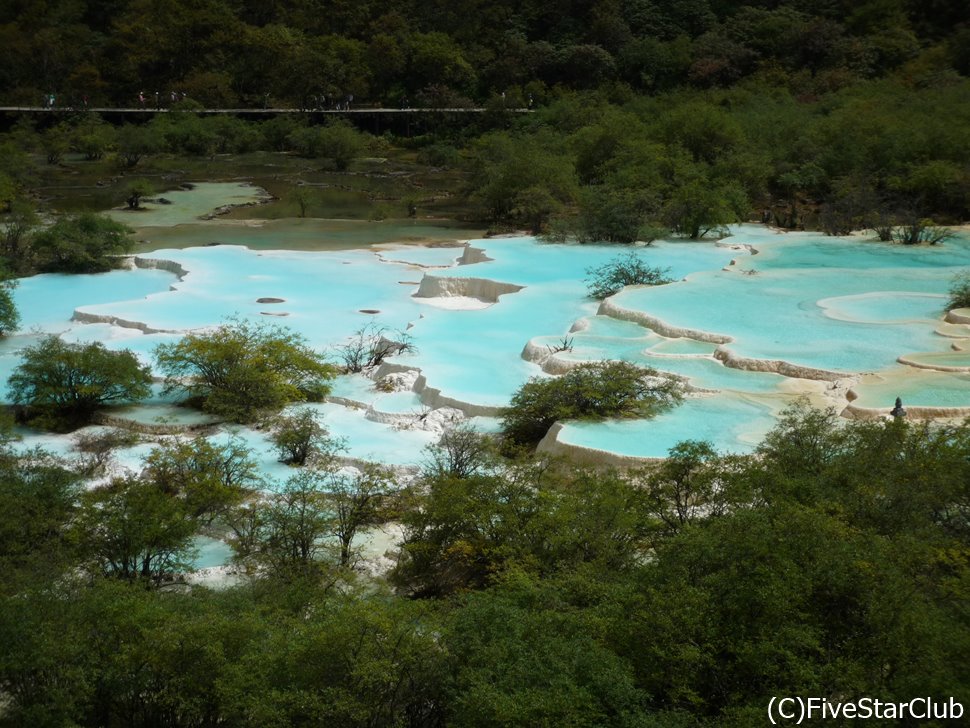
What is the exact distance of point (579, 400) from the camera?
500 inches

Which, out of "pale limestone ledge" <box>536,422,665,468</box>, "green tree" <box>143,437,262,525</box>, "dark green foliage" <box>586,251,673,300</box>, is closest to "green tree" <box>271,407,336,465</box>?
"green tree" <box>143,437,262,525</box>

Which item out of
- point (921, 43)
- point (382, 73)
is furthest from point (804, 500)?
point (382, 73)

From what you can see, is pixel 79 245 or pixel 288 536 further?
pixel 79 245

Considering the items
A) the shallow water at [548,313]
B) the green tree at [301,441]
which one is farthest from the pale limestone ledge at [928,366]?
the green tree at [301,441]

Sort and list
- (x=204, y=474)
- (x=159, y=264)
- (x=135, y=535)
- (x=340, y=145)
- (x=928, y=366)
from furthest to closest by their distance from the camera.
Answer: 1. (x=340, y=145)
2. (x=159, y=264)
3. (x=928, y=366)
4. (x=204, y=474)
5. (x=135, y=535)

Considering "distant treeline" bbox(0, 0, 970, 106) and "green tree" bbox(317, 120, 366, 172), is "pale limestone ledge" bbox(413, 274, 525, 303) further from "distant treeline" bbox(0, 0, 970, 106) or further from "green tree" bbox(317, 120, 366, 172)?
"distant treeline" bbox(0, 0, 970, 106)

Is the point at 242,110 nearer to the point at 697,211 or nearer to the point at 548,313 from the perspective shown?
the point at 697,211

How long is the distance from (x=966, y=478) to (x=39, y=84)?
180 ft

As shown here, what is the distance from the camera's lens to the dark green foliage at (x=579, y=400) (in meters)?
12.6

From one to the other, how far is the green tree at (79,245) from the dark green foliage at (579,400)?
11.1 meters

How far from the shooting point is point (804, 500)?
8641 millimetres

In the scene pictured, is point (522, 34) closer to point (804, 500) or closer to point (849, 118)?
point (849, 118)

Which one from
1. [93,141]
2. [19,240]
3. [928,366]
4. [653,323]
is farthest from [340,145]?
[928,366]

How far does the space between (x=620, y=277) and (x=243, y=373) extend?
24.6ft
